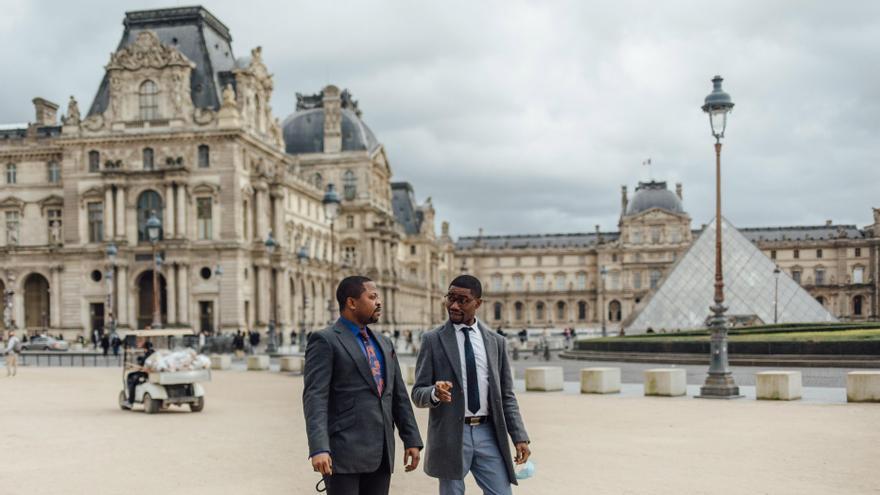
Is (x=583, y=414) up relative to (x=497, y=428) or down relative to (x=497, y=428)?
down

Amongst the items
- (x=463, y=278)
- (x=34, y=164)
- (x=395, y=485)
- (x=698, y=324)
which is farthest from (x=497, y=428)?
(x=34, y=164)

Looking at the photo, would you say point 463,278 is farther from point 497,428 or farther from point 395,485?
point 395,485

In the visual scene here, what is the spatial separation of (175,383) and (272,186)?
40257 millimetres

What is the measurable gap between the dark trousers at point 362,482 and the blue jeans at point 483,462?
2.19ft

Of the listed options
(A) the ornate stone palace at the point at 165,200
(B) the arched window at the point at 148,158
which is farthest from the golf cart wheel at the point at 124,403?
(B) the arched window at the point at 148,158

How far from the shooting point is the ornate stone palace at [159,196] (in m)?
52.0

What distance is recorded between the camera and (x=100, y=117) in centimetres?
5316

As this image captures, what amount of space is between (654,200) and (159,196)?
79.4 m

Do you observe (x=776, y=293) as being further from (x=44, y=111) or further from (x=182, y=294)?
(x=44, y=111)

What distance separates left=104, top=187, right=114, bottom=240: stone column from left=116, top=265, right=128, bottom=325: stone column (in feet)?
6.15

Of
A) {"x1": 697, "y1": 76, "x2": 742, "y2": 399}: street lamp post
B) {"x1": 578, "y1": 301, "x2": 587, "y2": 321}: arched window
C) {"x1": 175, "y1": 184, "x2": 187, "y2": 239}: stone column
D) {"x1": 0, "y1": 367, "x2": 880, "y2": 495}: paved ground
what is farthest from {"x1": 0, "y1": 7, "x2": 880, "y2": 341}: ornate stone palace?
{"x1": 578, "y1": 301, "x2": 587, "y2": 321}: arched window

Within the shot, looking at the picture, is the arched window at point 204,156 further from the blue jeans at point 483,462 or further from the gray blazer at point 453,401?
the blue jeans at point 483,462

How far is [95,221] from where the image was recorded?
2121 inches

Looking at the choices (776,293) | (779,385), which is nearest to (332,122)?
(776,293)
